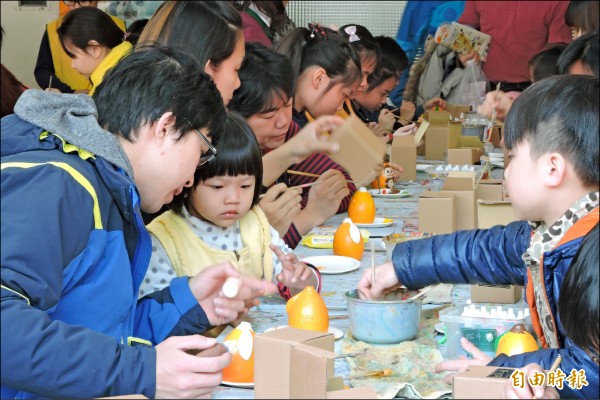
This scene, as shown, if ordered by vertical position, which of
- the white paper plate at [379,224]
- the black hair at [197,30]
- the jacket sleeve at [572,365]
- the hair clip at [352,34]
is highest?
the black hair at [197,30]

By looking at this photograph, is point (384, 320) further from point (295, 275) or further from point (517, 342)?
point (295, 275)

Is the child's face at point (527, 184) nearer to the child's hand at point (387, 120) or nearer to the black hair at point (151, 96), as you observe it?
the black hair at point (151, 96)

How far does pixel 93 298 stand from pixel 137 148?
0.93ft

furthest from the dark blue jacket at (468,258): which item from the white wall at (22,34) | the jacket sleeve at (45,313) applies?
the white wall at (22,34)

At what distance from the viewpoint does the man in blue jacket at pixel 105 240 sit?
1.14m

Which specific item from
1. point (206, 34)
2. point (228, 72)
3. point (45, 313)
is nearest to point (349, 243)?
point (228, 72)

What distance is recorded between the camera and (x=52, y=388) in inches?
45.3

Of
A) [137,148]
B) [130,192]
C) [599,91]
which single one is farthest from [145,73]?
[599,91]

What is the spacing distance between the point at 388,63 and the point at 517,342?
13.7 ft

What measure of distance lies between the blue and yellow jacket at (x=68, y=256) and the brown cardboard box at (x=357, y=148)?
0.90 metres

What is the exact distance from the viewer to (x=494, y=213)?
2.00 meters

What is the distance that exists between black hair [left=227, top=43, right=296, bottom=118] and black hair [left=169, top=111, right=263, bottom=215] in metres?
0.61

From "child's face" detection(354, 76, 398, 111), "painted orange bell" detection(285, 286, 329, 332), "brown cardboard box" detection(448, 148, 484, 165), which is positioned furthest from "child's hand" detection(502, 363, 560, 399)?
"child's face" detection(354, 76, 398, 111)

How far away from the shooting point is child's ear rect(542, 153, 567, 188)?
1463 millimetres
